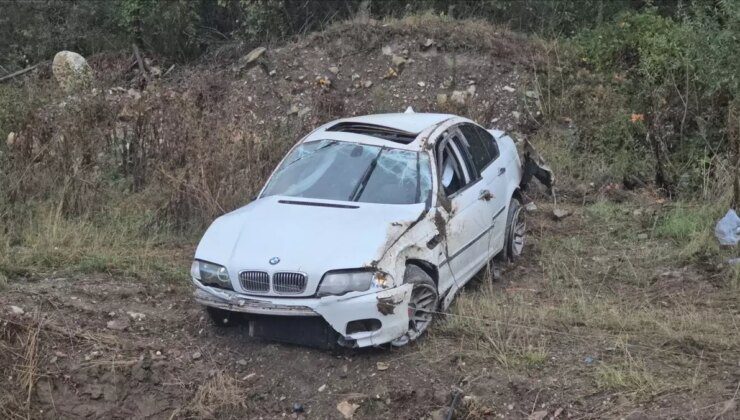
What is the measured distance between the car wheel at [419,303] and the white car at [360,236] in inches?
0.4

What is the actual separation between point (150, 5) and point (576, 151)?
950 centimetres

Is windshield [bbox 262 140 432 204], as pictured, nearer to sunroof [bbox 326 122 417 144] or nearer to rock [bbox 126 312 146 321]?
sunroof [bbox 326 122 417 144]

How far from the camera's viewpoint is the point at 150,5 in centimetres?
1614

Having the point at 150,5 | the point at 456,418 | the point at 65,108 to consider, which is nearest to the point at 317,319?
the point at 456,418

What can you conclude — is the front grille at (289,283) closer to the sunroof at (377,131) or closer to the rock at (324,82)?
the sunroof at (377,131)

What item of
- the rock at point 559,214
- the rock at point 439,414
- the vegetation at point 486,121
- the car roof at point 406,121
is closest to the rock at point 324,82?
the vegetation at point 486,121

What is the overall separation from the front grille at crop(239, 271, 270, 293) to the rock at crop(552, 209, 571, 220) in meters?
5.00

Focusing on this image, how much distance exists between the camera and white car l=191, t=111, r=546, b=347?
541 centimetres

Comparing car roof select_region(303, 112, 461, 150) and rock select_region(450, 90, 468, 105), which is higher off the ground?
car roof select_region(303, 112, 461, 150)

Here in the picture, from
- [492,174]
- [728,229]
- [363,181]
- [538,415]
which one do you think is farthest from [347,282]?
[728,229]

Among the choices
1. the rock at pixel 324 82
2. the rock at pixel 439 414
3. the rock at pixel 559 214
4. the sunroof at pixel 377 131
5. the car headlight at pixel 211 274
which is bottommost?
the rock at pixel 559 214

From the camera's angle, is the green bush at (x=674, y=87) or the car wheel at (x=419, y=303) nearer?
the car wheel at (x=419, y=303)

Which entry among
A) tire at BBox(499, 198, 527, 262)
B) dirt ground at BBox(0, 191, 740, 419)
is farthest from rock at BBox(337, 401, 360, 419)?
tire at BBox(499, 198, 527, 262)

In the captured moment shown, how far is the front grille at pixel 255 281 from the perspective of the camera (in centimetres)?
548
